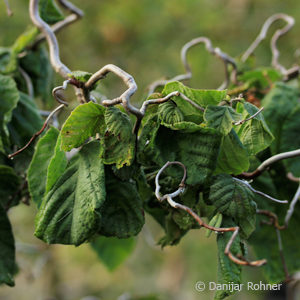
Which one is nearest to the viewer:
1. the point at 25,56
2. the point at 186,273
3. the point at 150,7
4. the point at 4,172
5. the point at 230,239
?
the point at 230,239

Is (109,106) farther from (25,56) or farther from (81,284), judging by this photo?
(81,284)

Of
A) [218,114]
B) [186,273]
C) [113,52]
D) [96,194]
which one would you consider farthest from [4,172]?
[186,273]

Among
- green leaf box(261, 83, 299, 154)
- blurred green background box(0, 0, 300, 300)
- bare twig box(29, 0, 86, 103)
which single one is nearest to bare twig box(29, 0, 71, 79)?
bare twig box(29, 0, 86, 103)

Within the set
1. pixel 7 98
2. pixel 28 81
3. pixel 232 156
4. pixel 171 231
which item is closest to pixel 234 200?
pixel 232 156

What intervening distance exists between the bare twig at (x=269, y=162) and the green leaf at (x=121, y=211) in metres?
0.14

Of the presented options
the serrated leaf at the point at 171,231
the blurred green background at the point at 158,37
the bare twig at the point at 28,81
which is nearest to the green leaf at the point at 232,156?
the serrated leaf at the point at 171,231

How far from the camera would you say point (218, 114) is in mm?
508

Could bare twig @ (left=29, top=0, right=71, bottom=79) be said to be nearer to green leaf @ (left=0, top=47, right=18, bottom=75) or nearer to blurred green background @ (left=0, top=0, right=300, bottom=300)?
green leaf @ (left=0, top=47, right=18, bottom=75)

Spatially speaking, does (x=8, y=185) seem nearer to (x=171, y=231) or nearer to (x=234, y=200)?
(x=171, y=231)

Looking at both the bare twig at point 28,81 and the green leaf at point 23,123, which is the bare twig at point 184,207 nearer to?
the green leaf at point 23,123

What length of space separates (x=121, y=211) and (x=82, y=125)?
0.12 meters

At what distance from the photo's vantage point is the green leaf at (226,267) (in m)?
0.48

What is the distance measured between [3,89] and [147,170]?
28cm

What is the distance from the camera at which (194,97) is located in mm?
534
